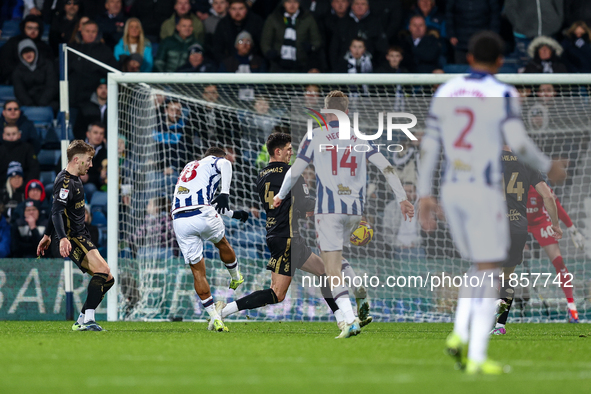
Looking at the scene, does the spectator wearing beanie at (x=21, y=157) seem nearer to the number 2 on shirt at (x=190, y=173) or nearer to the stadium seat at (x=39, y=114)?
the stadium seat at (x=39, y=114)

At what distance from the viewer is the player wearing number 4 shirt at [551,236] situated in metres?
11.0

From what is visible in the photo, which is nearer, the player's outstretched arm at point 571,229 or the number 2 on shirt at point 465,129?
the number 2 on shirt at point 465,129

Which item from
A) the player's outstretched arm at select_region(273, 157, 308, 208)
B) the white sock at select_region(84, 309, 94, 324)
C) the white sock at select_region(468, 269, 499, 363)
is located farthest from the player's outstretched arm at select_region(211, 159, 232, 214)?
the white sock at select_region(468, 269, 499, 363)

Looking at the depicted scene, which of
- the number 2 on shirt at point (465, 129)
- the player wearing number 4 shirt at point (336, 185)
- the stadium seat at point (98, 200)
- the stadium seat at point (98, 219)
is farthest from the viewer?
the stadium seat at point (98, 200)

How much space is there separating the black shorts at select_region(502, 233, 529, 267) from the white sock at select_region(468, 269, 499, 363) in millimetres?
4385

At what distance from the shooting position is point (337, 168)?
7883mm

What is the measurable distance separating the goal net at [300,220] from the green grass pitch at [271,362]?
2461mm

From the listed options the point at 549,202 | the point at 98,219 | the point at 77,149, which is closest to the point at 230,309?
the point at 77,149

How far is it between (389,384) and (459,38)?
12.3 meters

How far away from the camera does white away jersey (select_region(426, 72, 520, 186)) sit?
503 centimetres

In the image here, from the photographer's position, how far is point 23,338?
7.99m

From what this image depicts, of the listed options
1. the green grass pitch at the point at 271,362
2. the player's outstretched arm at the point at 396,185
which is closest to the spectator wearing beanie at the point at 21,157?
the green grass pitch at the point at 271,362

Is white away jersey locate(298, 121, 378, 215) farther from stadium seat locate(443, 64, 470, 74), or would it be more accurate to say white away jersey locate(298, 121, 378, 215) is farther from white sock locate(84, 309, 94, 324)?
stadium seat locate(443, 64, 470, 74)

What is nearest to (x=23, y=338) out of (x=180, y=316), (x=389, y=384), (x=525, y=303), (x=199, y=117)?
(x=180, y=316)
